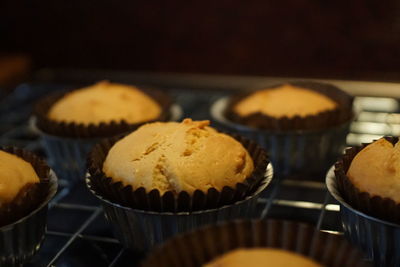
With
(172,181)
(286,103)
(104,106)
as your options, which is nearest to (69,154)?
(104,106)

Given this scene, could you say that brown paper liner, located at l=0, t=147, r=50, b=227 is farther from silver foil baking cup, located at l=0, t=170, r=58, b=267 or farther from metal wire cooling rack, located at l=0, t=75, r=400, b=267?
metal wire cooling rack, located at l=0, t=75, r=400, b=267

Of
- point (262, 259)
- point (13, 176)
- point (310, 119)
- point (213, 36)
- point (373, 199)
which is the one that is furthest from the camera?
point (213, 36)

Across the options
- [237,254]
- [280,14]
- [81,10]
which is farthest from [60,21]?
[237,254]

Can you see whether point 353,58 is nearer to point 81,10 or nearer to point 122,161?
point 81,10

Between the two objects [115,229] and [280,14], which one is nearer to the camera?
[115,229]

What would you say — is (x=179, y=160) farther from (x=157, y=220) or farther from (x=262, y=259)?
(x=262, y=259)

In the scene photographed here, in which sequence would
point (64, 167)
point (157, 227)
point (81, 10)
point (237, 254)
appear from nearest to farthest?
point (237, 254)
point (157, 227)
point (64, 167)
point (81, 10)
